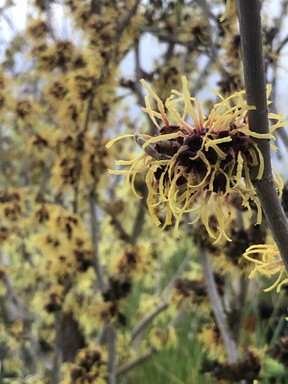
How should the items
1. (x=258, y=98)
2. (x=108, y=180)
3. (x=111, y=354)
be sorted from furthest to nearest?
(x=108, y=180)
(x=111, y=354)
(x=258, y=98)

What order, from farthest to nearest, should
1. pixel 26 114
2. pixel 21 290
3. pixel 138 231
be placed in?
1. pixel 21 290
2. pixel 138 231
3. pixel 26 114

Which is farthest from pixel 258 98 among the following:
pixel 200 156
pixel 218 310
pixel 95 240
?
pixel 95 240

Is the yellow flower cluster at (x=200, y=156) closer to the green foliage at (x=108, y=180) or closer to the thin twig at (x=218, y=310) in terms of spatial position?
the green foliage at (x=108, y=180)

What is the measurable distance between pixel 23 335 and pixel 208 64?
1101mm

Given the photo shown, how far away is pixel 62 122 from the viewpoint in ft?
5.63

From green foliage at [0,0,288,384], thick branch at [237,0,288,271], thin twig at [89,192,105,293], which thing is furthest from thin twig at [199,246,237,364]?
thick branch at [237,0,288,271]

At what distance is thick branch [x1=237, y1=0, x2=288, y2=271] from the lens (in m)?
0.47

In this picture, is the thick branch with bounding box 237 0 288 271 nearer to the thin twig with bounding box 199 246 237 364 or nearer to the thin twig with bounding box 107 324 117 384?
the thin twig with bounding box 199 246 237 364

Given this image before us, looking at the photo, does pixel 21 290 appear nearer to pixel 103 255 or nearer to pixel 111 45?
pixel 103 255

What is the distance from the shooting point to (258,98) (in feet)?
1.61

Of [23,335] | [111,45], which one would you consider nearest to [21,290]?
[23,335]

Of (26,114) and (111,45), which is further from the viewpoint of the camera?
(26,114)

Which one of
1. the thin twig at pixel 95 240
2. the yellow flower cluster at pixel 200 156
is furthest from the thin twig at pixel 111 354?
the yellow flower cluster at pixel 200 156

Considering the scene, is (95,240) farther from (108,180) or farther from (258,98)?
(258,98)
